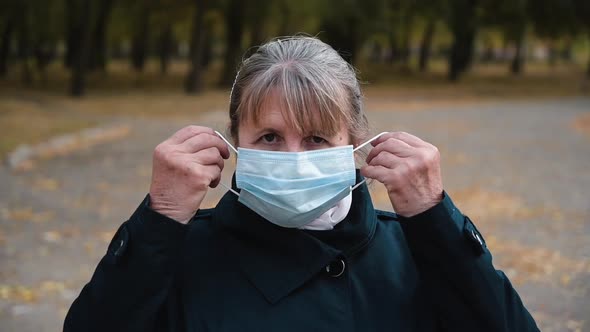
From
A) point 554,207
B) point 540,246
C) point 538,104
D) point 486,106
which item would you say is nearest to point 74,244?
point 540,246

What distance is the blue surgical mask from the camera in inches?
86.6

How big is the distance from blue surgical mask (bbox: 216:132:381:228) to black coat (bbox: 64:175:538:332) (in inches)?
1.8

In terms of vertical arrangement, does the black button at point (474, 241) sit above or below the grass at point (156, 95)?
above

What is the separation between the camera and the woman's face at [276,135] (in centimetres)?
215

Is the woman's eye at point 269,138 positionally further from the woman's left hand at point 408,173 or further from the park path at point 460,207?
the park path at point 460,207

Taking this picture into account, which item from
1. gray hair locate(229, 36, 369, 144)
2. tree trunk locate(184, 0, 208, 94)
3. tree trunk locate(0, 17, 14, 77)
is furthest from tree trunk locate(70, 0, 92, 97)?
gray hair locate(229, 36, 369, 144)

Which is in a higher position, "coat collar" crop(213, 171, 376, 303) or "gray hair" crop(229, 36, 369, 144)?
"gray hair" crop(229, 36, 369, 144)

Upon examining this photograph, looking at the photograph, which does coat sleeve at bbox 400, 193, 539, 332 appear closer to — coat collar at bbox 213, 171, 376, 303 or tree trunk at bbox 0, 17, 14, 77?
coat collar at bbox 213, 171, 376, 303

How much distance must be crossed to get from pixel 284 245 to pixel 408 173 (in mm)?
379

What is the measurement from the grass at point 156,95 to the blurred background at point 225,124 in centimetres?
10

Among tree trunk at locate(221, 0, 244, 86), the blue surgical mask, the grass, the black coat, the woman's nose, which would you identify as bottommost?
the grass

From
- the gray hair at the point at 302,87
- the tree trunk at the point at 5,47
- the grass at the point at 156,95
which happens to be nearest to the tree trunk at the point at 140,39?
the grass at the point at 156,95

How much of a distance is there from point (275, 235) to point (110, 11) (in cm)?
3741

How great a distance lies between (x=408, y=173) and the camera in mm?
2062
